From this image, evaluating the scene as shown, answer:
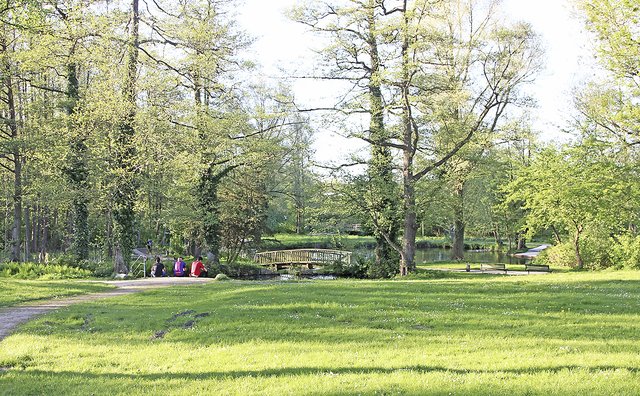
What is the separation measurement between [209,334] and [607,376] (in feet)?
21.8

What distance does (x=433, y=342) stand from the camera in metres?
8.88

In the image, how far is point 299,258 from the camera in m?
36.4

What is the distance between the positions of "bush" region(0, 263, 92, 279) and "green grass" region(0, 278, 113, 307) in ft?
9.41

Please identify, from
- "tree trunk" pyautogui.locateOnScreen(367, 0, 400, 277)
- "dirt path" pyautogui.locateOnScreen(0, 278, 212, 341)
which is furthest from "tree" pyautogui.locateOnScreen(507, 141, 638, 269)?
"dirt path" pyautogui.locateOnScreen(0, 278, 212, 341)

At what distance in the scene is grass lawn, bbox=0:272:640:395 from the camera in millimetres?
6633

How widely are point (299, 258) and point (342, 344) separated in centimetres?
2761

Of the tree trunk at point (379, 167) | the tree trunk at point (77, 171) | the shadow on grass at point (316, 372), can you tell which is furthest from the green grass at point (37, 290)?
the tree trunk at point (379, 167)

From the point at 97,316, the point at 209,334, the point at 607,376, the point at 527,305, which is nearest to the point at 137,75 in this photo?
the point at 97,316

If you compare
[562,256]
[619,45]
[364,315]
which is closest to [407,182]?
[619,45]

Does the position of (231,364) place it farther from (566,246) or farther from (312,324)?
(566,246)

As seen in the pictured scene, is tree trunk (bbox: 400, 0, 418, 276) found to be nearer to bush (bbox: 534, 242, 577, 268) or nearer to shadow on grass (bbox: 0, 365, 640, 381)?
bush (bbox: 534, 242, 577, 268)

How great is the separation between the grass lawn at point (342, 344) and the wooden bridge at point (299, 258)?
825 inches

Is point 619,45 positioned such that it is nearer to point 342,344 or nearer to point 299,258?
point 342,344

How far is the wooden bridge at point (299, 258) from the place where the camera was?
117 feet
